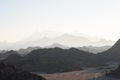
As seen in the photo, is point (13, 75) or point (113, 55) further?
point (113, 55)

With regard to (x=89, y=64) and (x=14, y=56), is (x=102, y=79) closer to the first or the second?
(x=89, y=64)

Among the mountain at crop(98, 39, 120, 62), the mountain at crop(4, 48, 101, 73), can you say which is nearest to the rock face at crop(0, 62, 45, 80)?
the mountain at crop(4, 48, 101, 73)

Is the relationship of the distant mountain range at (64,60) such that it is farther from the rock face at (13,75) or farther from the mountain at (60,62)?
the rock face at (13,75)

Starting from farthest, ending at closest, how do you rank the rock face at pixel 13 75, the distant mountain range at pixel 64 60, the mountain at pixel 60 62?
the distant mountain range at pixel 64 60 < the mountain at pixel 60 62 < the rock face at pixel 13 75

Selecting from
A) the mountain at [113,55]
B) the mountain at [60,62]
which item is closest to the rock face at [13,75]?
the mountain at [60,62]

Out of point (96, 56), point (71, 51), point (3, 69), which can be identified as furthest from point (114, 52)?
point (3, 69)

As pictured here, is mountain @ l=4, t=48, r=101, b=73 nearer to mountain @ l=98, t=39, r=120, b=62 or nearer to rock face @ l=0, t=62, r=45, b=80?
mountain @ l=98, t=39, r=120, b=62

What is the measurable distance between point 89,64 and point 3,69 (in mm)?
45704

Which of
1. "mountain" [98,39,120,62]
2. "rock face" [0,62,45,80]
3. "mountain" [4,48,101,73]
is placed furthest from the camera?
"mountain" [98,39,120,62]

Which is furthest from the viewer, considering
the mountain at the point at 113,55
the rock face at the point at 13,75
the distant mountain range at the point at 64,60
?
the mountain at the point at 113,55

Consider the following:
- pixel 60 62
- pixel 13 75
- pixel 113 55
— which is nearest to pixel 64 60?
pixel 60 62

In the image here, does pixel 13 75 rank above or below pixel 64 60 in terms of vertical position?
below

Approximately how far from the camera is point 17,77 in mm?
47125

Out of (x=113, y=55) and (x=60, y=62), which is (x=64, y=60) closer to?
(x=60, y=62)
